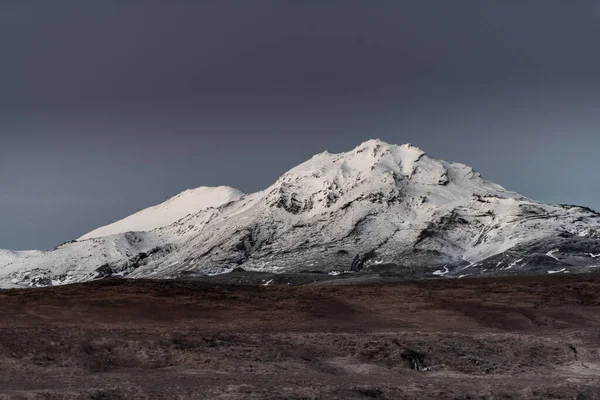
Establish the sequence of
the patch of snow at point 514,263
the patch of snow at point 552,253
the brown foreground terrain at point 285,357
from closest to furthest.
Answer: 1. the brown foreground terrain at point 285,357
2. the patch of snow at point 514,263
3. the patch of snow at point 552,253

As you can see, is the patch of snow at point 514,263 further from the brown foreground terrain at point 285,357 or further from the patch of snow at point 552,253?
the brown foreground terrain at point 285,357

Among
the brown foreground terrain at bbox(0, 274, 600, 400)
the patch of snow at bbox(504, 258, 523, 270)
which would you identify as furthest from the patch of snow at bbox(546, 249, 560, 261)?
the brown foreground terrain at bbox(0, 274, 600, 400)

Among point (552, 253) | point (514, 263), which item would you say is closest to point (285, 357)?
point (514, 263)

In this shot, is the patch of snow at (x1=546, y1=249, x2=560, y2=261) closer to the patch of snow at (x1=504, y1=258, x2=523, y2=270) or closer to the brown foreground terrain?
the patch of snow at (x1=504, y1=258, x2=523, y2=270)

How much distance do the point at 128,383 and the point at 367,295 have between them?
39.1m

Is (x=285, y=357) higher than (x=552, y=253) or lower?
lower

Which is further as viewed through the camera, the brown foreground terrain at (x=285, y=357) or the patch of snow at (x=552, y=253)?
the patch of snow at (x=552, y=253)

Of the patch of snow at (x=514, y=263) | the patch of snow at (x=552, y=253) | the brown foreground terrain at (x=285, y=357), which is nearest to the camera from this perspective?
the brown foreground terrain at (x=285, y=357)

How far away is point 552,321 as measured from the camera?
160ft

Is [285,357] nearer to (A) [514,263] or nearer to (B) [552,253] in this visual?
(A) [514,263]

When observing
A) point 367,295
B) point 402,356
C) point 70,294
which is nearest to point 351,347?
point 402,356

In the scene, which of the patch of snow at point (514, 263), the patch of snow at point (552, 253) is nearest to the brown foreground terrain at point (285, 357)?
the patch of snow at point (514, 263)

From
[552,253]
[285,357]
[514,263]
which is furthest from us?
[552,253]

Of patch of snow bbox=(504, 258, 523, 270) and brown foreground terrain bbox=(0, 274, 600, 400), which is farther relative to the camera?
patch of snow bbox=(504, 258, 523, 270)
